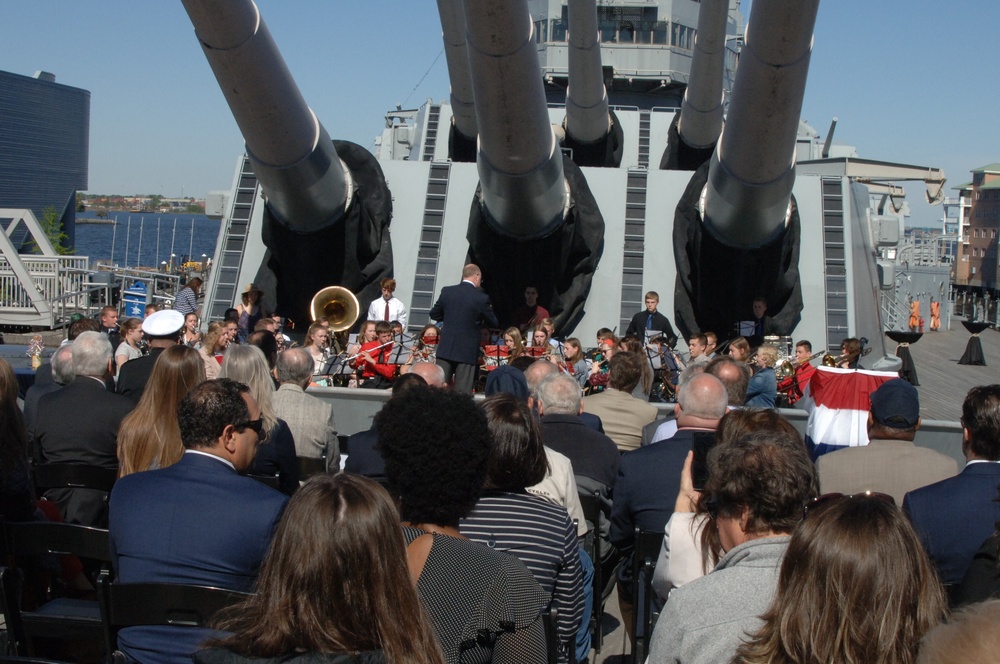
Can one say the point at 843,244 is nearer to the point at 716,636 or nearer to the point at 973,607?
the point at 716,636

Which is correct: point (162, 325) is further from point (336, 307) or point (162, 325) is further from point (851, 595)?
point (851, 595)

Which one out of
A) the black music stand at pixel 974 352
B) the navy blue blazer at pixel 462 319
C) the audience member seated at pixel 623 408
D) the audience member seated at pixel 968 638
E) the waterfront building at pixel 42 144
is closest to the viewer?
the audience member seated at pixel 968 638

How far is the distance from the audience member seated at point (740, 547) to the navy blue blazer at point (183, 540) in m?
1.03

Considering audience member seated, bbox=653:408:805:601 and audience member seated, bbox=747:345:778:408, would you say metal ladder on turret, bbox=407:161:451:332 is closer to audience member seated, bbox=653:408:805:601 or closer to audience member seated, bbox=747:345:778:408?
audience member seated, bbox=747:345:778:408

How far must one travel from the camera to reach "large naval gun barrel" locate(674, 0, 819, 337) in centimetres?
627

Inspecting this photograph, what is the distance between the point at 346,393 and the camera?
5949 millimetres

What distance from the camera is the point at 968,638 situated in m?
1.14

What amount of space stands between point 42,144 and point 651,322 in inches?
2101

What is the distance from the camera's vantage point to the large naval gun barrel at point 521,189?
20.7ft

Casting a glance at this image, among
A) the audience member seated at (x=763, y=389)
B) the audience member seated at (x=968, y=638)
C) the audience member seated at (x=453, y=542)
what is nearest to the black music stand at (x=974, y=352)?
the audience member seated at (x=763, y=389)

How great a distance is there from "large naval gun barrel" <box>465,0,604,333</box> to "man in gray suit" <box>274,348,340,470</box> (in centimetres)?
253

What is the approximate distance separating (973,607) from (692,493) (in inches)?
69.5

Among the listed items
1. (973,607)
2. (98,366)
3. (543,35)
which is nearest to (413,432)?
(973,607)

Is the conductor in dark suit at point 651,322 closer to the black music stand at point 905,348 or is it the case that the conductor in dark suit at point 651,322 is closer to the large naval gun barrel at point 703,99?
the black music stand at point 905,348
